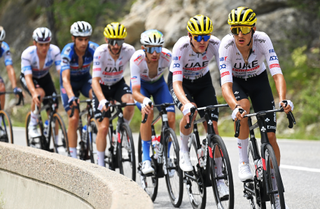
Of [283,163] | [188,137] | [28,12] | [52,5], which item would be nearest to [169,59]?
[188,137]

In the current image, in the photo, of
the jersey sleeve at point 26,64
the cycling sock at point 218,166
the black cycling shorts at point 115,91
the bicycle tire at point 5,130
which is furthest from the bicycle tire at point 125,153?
the bicycle tire at point 5,130

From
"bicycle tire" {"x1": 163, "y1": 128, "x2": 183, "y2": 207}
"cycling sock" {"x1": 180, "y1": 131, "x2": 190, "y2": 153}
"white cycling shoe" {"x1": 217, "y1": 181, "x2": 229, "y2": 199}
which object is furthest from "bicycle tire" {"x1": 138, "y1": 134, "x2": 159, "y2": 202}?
"white cycling shoe" {"x1": 217, "y1": 181, "x2": 229, "y2": 199}

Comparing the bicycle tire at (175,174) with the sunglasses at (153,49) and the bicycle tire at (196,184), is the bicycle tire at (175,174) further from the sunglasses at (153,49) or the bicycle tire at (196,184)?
the sunglasses at (153,49)

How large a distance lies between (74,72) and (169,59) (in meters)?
2.37

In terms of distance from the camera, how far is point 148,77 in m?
6.45

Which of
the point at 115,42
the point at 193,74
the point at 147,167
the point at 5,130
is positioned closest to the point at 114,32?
the point at 115,42

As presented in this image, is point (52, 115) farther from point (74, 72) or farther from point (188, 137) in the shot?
point (188, 137)

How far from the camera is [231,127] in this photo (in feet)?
44.6

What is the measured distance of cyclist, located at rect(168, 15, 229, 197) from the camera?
5.20 metres

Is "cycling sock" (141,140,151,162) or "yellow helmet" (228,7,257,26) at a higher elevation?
"yellow helmet" (228,7,257,26)

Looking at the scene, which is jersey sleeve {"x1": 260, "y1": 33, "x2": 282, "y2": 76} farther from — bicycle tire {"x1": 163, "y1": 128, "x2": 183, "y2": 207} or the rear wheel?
the rear wheel

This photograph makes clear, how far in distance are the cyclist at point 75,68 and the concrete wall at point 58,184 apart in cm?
224

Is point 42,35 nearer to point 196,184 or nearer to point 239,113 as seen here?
point 196,184

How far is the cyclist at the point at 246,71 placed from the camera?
464cm
